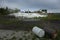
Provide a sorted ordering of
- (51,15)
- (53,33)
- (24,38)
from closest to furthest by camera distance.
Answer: (53,33), (24,38), (51,15)

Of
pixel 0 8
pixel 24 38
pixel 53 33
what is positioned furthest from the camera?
pixel 0 8

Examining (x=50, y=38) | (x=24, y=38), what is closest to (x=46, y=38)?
(x=50, y=38)

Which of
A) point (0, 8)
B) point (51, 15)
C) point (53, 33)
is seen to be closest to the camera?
point (53, 33)

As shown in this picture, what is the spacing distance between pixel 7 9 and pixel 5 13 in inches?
24.2

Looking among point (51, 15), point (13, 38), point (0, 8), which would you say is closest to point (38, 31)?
point (13, 38)

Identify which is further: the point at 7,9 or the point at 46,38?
the point at 7,9

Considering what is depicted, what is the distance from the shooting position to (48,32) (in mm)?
8695

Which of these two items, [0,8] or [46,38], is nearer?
[46,38]

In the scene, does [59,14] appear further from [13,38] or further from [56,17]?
[13,38]

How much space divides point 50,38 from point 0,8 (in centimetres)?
1367

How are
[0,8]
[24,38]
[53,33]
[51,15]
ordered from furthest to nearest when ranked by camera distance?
[0,8] < [51,15] < [24,38] < [53,33]

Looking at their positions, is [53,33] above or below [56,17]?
above

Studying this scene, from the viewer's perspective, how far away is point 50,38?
339 inches

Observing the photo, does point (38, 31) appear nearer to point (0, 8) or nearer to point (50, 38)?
point (50, 38)
